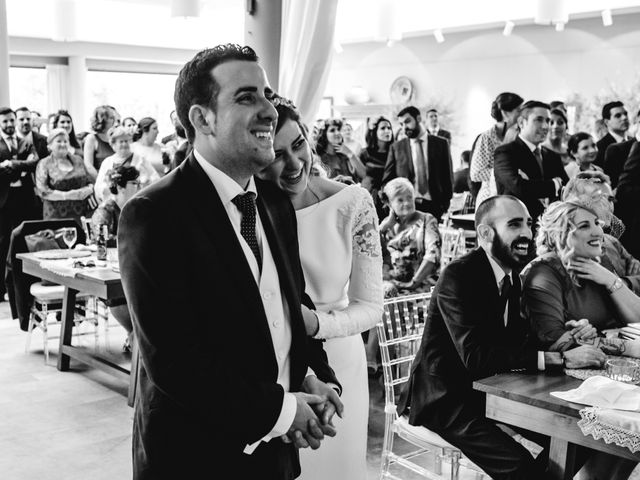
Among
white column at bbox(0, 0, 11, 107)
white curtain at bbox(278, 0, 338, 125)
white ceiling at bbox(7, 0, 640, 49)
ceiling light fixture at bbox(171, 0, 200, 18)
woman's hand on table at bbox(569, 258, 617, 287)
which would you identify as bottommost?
woman's hand on table at bbox(569, 258, 617, 287)

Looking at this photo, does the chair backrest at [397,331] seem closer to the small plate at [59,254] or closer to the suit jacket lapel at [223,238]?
the suit jacket lapel at [223,238]

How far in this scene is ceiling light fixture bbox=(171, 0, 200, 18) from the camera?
27.7ft

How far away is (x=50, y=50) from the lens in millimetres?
13578

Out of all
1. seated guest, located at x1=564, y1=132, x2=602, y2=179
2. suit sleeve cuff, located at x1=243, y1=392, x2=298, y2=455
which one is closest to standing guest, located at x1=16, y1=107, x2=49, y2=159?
seated guest, located at x1=564, y1=132, x2=602, y2=179

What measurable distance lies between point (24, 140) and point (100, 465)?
16.2ft

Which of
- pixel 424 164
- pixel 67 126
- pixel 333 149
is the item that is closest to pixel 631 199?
pixel 424 164

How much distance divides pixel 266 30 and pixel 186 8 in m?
4.76

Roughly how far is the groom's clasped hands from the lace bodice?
1.96 feet

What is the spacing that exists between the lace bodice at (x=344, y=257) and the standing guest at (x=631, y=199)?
4.00 m

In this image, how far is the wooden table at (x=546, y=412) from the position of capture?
87.6 inches

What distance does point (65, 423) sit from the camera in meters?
4.32

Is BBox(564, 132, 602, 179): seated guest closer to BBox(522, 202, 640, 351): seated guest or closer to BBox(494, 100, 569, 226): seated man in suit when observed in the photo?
BBox(494, 100, 569, 226): seated man in suit

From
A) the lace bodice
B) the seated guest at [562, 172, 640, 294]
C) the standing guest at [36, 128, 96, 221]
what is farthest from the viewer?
the standing guest at [36, 128, 96, 221]

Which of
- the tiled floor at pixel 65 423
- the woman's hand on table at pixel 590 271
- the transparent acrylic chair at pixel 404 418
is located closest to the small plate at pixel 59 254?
the tiled floor at pixel 65 423
